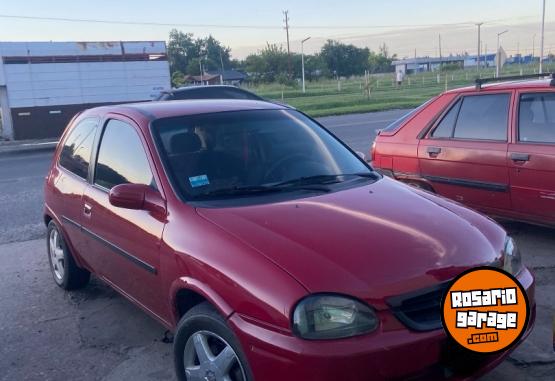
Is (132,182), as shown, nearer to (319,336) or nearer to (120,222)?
(120,222)

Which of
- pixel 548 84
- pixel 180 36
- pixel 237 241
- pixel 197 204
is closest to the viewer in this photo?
pixel 237 241

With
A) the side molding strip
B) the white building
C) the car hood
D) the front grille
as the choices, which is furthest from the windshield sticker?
the white building

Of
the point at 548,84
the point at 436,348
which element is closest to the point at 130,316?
the point at 436,348

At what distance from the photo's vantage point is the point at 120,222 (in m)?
3.88

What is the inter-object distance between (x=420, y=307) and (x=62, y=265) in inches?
139

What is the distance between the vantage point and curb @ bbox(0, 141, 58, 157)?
61.1 ft

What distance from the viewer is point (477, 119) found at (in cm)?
607

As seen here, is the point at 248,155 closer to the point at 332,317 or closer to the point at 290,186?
the point at 290,186

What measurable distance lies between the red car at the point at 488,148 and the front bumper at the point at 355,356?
10.5 ft

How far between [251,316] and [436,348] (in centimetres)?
80

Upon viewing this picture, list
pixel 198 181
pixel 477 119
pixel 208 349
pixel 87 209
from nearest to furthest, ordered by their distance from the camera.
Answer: pixel 208 349
pixel 198 181
pixel 87 209
pixel 477 119

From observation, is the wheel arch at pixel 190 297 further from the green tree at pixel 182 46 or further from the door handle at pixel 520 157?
the green tree at pixel 182 46

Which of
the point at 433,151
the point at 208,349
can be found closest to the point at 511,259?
the point at 208,349

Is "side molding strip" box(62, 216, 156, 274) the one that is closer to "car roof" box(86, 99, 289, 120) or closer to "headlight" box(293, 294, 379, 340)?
"car roof" box(86, 99, 289, 120)
